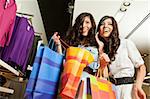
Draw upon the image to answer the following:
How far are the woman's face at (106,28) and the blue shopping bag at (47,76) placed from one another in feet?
1.09

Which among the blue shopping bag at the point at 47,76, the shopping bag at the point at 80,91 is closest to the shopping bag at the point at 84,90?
the shopping bag at the point at 80,91

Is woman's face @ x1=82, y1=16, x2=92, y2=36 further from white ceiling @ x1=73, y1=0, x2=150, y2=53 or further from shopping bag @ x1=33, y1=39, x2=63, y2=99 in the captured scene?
white ceiling @ x1=73, y1=0, x2=150, y2=53

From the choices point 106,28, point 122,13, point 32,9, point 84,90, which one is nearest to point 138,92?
point 84,90

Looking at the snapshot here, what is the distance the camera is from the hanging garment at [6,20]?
1730mm

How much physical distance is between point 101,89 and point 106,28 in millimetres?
429

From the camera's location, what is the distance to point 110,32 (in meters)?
1.39

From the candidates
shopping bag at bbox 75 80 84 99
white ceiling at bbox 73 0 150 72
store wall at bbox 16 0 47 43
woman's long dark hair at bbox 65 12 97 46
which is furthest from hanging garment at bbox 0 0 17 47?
white ceiling at bbox 73 0 150 72

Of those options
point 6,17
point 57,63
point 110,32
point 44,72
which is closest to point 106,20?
point 110,32

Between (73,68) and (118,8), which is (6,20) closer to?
(73,68)

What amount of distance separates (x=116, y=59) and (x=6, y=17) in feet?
3.26

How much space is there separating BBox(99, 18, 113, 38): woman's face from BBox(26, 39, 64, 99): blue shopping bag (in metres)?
0.33

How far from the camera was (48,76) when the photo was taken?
117cm

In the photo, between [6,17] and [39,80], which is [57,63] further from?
[6,17]

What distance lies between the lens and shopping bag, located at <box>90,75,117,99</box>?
3.73ft
